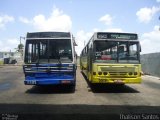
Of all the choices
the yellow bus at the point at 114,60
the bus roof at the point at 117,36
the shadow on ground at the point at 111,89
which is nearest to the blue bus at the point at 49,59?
the yellow bus at the point at 114,60

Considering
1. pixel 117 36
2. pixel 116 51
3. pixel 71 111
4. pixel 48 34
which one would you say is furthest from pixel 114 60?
pixel 71 111

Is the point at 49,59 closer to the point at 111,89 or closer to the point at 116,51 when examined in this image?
the point at 116,51

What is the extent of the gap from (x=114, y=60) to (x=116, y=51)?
1.54ft

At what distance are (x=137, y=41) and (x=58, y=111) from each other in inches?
304

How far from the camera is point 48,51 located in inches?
659

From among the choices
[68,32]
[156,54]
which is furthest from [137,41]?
[156,54]

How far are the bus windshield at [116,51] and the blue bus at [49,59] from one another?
1.34 m

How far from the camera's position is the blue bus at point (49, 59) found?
1648 cm

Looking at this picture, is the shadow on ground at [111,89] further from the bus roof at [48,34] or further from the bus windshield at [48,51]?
the bus roof at [48,34]

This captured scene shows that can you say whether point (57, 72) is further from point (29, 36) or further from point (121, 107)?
point (121, 107)

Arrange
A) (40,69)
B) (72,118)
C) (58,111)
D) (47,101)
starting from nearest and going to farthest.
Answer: (72,118)
(58,111)
(47,101)
(40,69)

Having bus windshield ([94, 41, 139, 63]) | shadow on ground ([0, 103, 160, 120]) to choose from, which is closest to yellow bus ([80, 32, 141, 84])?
bus windshield ([94, 41, 139, 63])

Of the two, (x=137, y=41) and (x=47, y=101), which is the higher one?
(x=137, y=41)

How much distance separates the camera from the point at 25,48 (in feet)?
55.2
